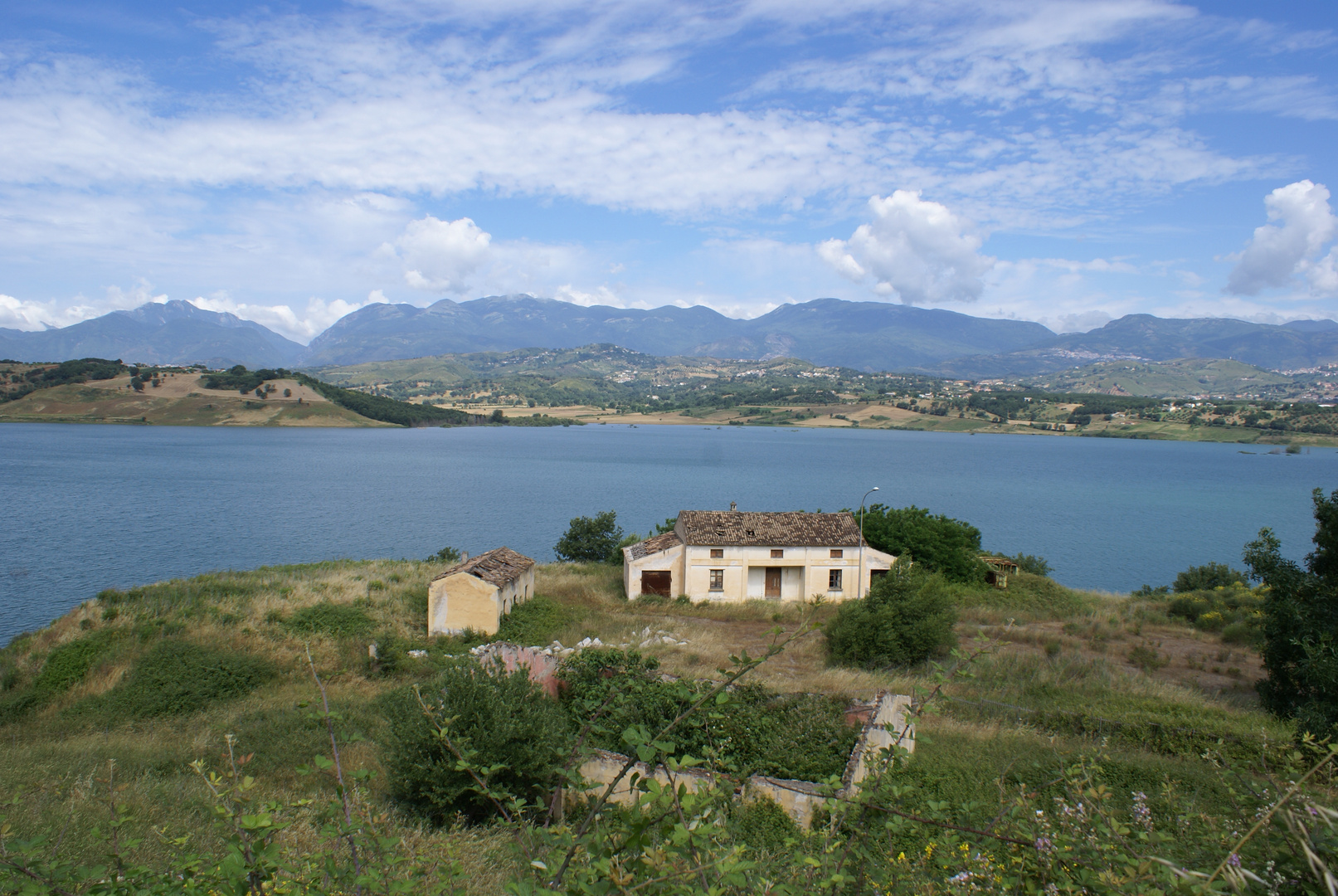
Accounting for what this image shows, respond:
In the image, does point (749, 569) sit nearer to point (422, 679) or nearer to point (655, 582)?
point (655, 582)

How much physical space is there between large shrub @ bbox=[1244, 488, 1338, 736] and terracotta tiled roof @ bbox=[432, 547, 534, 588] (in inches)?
810

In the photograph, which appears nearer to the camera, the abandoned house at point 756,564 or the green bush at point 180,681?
the green bush at point 180,681

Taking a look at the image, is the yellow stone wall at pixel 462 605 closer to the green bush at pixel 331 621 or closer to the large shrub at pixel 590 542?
the green bush at pixel 331 621

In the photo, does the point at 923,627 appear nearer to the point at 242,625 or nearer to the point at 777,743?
the point at 777,743

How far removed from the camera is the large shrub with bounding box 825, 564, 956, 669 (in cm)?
2044

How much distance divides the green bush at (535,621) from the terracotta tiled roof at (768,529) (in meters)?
6.23

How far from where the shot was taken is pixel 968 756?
11.5 meters

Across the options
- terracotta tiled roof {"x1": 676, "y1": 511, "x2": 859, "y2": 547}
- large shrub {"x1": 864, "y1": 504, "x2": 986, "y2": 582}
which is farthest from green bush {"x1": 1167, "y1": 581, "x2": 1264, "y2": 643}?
terracotta tiled roof {"x1": 676, "y1": 511, "x2": 859, "y2": 547}

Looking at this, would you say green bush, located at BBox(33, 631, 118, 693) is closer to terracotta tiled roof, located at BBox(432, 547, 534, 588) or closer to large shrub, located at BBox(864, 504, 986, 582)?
terracotta tiled roof, located at BBox(432, 547, 534, 588)

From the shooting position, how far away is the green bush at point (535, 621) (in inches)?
902

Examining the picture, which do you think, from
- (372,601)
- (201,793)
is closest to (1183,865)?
(201,793)

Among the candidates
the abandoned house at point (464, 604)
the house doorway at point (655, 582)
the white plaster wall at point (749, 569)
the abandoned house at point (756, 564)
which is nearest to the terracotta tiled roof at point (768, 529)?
the abandoned house at point (756, 564)

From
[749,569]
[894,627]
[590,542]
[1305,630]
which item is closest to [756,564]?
[749,569]

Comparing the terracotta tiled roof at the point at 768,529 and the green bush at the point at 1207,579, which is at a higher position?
the terracotta tiled roof at the point at 768,529
